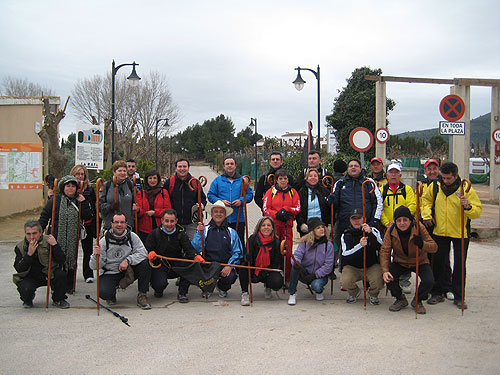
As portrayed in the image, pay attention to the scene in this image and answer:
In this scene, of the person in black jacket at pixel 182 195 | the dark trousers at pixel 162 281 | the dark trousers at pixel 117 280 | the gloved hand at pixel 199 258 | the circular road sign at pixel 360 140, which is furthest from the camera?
the circular road sign at pixel 360 140

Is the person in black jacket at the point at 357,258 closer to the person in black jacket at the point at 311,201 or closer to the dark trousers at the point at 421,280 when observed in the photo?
the dark trousers at the point at 421,280

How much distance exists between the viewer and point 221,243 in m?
6.14

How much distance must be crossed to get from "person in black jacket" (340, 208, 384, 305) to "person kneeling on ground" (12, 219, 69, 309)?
3.52m

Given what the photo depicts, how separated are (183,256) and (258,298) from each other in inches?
45.3

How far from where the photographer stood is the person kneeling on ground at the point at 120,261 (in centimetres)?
568

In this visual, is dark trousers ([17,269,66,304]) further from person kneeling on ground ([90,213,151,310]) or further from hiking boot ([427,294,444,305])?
hiking boot ([427,294,444,305])

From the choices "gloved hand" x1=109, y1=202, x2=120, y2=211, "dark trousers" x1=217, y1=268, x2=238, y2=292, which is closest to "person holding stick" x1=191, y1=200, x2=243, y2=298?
"dark trousers" x1=217, y1=268, x2=238, y2=292

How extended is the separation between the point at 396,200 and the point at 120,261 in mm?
3714

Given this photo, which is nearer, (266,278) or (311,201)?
(266,278)

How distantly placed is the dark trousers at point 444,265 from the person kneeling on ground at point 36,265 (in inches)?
184

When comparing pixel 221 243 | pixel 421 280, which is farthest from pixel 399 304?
pixel 221 243

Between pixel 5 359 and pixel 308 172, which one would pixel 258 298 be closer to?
pixel 308 172

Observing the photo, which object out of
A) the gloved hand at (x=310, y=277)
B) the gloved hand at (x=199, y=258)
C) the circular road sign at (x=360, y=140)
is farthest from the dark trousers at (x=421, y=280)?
the circular road sign at (x=360, y=140)

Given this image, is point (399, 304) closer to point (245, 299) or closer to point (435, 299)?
point (435, 299)
